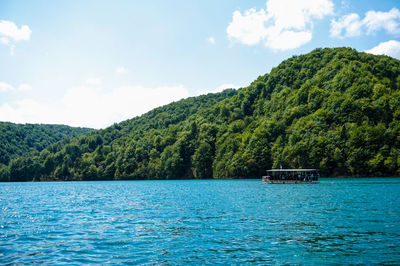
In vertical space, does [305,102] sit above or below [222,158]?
above

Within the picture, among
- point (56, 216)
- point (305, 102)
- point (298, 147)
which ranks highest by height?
point (305, 102)

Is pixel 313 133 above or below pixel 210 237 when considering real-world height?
above

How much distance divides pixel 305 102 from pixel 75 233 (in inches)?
6100

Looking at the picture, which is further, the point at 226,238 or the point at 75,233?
the point at 75,233

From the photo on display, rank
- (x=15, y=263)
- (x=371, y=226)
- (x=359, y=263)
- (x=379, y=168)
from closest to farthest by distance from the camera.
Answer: (x=359, y=263) < (x=15, y=263) < (x=371, y=226) < (x=379, y=168)

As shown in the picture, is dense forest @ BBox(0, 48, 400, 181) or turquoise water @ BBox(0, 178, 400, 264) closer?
turquoise water @ BBox(0, 178, 400, 264)

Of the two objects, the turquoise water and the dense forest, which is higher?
the dense forest

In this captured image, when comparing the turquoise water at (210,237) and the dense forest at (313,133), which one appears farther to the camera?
the dense forest at (313,133)

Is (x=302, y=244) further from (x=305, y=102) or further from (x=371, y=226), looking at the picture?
(x=305, y=102)

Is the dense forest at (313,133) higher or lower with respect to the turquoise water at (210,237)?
higher

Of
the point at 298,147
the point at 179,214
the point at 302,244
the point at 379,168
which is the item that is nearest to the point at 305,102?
the point at 298,147

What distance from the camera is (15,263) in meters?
18.0

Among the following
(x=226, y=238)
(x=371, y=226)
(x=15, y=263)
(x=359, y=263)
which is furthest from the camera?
(x=371, y=226)

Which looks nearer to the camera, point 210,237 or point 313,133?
point 210,237
